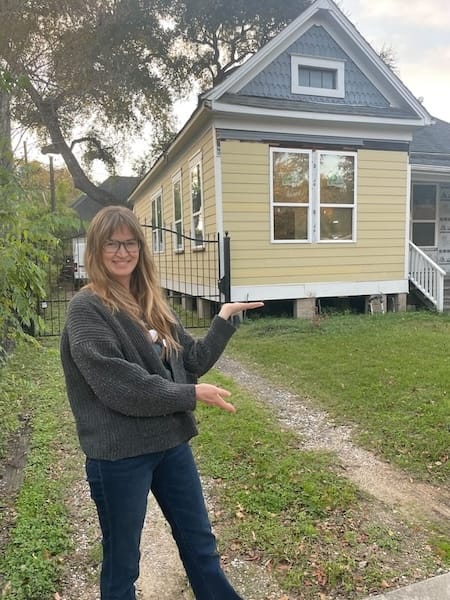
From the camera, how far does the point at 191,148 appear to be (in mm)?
9797

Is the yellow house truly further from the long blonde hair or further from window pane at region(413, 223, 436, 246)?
the long blonde hair

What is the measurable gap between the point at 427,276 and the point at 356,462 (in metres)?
7.40

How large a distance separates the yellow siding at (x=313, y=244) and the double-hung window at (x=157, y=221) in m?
6.11

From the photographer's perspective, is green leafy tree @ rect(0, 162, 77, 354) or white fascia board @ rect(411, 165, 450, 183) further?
white fascia board @ rect(411, 165, 450, 183)

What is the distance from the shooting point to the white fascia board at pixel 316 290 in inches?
331

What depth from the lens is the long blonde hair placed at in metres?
1.57

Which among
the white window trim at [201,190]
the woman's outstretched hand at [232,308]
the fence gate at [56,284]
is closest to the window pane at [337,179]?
the white window trim at [201,190]

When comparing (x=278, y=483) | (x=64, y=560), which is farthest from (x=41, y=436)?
(x=278, y=483)

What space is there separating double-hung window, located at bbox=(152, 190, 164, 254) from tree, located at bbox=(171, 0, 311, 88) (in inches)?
328

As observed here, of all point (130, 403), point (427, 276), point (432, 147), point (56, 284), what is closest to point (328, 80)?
point (427, 276)

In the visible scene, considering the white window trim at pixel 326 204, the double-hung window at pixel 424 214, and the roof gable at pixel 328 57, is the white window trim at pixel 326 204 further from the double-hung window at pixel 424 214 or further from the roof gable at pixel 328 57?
the double-hung window at pixel 424 214

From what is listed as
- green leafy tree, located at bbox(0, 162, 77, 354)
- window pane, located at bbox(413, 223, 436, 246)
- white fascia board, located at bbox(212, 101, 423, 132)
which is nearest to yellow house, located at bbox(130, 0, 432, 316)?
white fascia board, located at bbox(212, 101, 423, 132)

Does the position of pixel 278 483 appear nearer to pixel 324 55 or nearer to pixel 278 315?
pixel 278 315

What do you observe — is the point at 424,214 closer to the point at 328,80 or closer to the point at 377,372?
the point at 328,80
